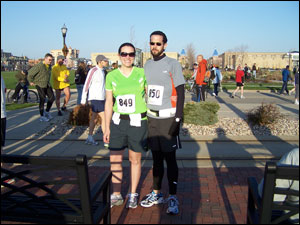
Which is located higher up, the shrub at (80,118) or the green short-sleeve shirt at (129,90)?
the green short-sleeve shirt at (129,90)

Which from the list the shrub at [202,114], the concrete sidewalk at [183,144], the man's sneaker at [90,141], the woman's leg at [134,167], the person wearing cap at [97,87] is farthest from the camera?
the shrub at [202,114]

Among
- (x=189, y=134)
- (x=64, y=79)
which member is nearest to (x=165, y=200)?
(x=189, y=134)

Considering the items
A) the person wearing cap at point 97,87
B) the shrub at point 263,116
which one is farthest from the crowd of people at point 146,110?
the shrub at point 263,116

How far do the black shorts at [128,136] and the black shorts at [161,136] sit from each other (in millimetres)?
81

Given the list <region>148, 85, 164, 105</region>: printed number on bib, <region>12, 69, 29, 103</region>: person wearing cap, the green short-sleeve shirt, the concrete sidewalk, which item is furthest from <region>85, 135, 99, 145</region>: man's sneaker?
<region>12, 69, 29, 103</region>: person wearing cap

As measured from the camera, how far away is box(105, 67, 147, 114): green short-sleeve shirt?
341 cm

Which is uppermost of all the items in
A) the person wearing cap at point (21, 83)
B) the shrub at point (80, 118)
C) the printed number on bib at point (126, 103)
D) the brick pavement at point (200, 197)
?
the printed number on bib at point (126, 103)

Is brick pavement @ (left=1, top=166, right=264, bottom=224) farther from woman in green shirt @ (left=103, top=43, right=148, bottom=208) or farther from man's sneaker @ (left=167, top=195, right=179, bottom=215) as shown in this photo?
woman in green shirt @ (left=103, top=43, right=148, bottom=208)

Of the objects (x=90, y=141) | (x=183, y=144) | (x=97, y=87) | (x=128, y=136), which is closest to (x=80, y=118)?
(x=90, y=141)

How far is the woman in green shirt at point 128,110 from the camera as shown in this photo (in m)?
3.41

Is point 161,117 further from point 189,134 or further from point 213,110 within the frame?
point 213,110

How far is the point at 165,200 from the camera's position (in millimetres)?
3744

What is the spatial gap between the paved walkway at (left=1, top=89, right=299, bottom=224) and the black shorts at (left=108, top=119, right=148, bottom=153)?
76 cm

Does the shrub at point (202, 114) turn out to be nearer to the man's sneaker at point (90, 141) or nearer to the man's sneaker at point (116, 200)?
the man's sneaker at point (90, 141)
